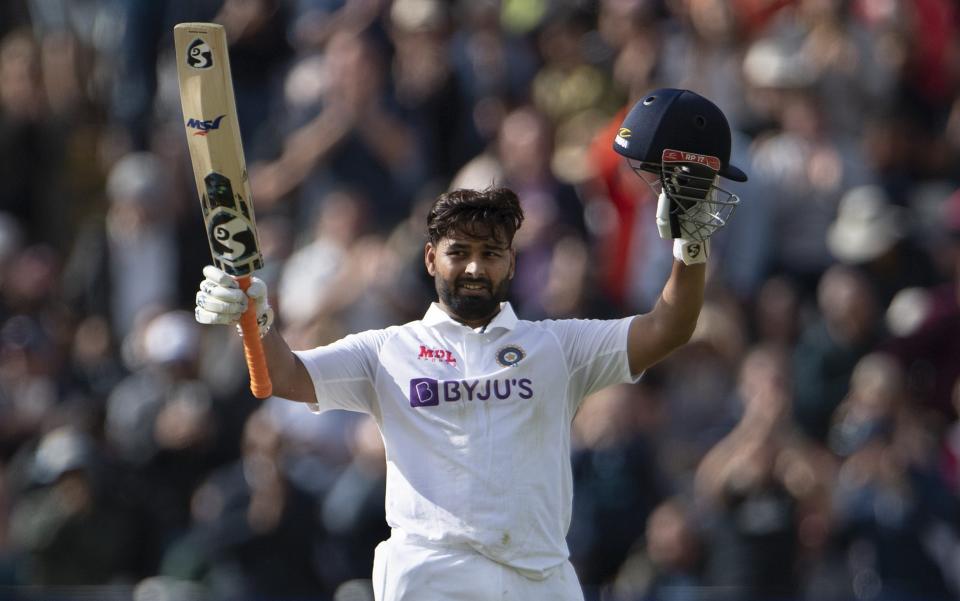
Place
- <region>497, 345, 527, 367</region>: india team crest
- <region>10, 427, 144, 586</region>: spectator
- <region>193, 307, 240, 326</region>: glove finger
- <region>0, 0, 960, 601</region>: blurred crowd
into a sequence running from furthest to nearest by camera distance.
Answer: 1. <region>10, 427, 144, 586</region>: spectator
2. <region>0, 0, 960, 601</region>: blurred crowd
3. <region>497, 345, 527, 367</region>: india team crest
4. <region>193, 307, 240, 326</region>: glove finger

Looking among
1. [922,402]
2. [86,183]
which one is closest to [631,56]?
[922,402]

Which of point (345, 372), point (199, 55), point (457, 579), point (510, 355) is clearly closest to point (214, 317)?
point (345, 372)

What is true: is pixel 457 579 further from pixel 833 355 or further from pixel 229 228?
pixel 833 355

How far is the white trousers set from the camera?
5.70 m

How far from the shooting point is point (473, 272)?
232 inches

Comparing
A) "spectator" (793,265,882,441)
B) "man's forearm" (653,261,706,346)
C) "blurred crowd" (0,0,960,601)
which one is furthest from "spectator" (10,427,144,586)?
"man's forearm" (653,261,706,346)

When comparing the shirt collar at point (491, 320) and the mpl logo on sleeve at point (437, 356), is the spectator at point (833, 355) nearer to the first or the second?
the shirt collar at point (491, 320)

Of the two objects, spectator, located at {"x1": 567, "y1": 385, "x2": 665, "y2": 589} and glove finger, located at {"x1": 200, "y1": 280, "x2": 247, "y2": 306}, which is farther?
spectator, located at {"x1": 567, "y1": 385, "x2": 665, "y2": 589}

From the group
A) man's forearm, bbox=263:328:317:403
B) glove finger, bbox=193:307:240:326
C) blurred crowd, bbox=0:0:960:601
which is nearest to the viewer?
glove finger, bbox=193:307:240:326

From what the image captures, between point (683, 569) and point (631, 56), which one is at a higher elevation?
point (631, 56)

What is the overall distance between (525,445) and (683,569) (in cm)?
380

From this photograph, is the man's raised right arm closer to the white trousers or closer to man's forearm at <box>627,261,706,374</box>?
the white trousers

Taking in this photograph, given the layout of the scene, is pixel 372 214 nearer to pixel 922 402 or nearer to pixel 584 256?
pixel 584 256

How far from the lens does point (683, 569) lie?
9367mm
